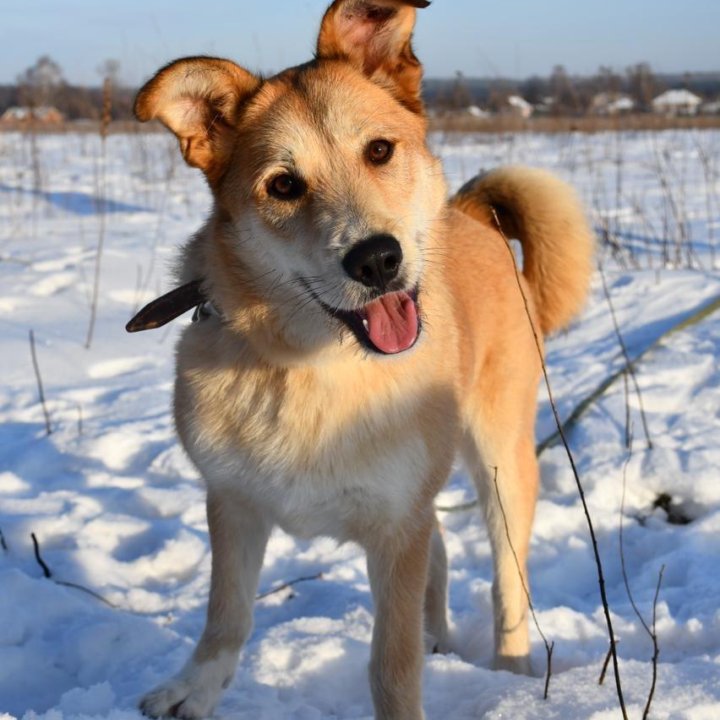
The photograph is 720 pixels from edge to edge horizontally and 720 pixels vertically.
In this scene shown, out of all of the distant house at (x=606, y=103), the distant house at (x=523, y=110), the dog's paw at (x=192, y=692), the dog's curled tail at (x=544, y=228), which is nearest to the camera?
the dog's paw at (x=192, y=692)

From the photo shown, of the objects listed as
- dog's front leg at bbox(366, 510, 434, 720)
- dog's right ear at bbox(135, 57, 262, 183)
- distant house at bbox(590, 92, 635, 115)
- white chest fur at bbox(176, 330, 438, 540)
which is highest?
distant house at bbox(590, 92, 635, 115)

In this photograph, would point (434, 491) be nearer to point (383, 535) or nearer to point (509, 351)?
point (383, 535)

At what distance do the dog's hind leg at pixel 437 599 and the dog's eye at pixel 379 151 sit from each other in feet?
4.11

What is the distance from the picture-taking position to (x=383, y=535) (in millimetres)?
2396

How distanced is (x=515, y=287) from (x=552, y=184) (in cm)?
44

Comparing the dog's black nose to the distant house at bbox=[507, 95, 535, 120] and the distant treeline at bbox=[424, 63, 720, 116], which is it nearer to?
the distant treeline at bbox=[424, 63, 720, 116]

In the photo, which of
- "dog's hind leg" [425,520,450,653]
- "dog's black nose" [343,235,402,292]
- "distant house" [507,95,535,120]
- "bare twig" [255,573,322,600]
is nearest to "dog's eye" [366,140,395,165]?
"dog's black nose" [343,235,402,292]

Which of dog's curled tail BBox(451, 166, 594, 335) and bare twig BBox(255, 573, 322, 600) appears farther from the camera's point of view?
dog's curled tail BBox(451, 166, 594, 335)

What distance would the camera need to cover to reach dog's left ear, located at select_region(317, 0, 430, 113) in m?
2.62

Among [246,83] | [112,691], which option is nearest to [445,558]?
[112,691]

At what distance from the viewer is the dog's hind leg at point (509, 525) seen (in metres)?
2.97

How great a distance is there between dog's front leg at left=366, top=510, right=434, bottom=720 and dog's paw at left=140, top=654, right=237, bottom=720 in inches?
16.6

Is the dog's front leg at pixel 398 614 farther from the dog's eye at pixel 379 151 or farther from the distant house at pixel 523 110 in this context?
the distant house at pixel 523 110

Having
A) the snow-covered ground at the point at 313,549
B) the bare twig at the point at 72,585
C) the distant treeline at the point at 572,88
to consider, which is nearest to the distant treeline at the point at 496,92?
the distant treeline at the point at 572,88
